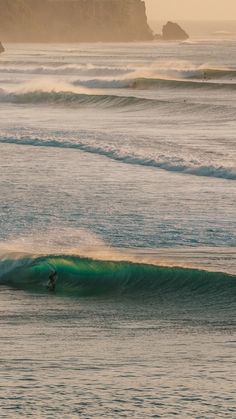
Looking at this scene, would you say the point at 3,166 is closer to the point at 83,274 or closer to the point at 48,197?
the point at 48,197

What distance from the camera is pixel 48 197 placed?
2138 cm

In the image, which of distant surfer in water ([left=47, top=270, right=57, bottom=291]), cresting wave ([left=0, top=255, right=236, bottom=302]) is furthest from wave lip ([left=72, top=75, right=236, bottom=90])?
distant surfer in water ([left=47, top=270, right=57, bottom=291])

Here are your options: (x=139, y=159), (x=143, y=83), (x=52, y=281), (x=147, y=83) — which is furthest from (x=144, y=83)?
(x=52, y=281)

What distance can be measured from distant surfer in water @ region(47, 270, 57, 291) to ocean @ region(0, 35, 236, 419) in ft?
0.27

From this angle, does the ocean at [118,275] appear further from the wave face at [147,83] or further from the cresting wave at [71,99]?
the wave face at [147,83]

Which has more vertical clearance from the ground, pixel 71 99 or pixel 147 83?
pixel 147 83

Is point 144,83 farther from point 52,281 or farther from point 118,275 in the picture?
point 52,281

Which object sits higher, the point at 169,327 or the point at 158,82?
the point at 158,82

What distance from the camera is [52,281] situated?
14289mm

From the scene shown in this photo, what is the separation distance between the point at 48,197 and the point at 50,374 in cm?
1166

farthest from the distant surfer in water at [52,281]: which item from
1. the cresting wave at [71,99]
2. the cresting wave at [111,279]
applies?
the cresting wave at [71,99]

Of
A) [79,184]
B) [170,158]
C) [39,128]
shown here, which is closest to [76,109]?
[39,128]

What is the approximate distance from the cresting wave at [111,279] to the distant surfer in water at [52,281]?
0.06 metres

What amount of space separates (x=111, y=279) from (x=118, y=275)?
127mm
